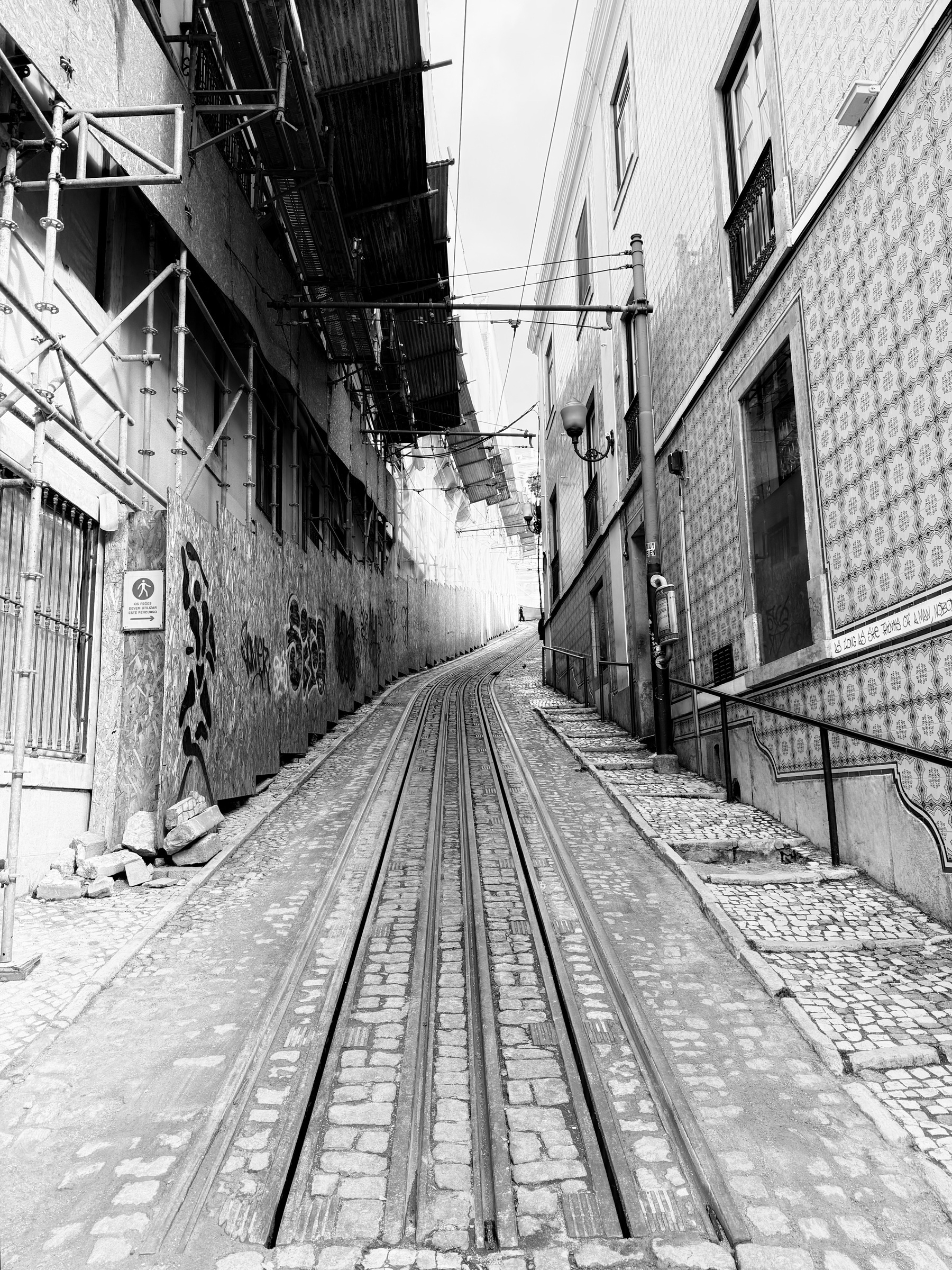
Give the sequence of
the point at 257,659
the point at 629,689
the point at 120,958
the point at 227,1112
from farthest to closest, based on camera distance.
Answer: the point at 629,689
the point at 257,659
the point at 120,958
the point at 227,1112

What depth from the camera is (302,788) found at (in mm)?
9453

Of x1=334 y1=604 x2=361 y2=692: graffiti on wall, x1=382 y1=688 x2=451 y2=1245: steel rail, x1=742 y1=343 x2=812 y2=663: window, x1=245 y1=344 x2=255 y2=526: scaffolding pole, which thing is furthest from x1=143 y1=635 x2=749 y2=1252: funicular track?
x1=334 y1=604 x2=361 y2=692: graffiti on wall

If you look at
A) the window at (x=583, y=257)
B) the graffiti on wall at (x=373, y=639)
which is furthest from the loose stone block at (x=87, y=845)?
the window at (x=583, y=257)

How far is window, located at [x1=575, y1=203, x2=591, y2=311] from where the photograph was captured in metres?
16.4

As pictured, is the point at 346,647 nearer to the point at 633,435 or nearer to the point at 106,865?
the point at 633,435

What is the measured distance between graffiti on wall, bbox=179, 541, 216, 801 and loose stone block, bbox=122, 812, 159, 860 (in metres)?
0.56

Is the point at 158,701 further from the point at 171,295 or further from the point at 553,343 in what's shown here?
the point at 553,343

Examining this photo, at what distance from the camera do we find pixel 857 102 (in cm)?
553

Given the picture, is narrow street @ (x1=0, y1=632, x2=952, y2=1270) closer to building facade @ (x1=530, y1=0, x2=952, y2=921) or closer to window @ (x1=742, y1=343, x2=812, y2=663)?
building facade @ (x1=530, y1=0, x2=952, y2=921)

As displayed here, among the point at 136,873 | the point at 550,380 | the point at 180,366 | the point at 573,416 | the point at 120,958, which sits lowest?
the point at 120,958

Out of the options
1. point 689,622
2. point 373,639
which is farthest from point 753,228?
point 373,639

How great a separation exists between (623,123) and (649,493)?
7530mm

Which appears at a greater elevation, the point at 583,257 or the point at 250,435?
the point at 583,257

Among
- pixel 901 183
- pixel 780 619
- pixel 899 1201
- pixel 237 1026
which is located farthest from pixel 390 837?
pixel 901 183
